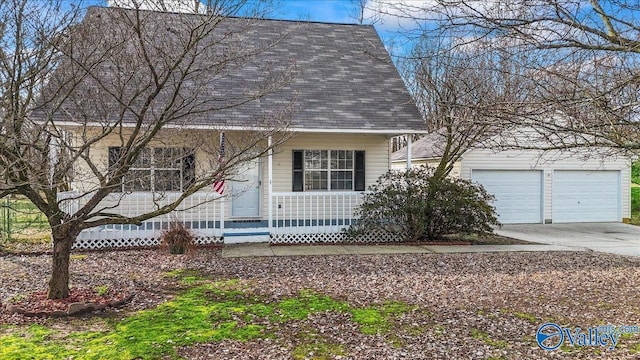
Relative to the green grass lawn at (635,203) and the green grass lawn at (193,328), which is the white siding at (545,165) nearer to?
the green grass lawn at (635,203)

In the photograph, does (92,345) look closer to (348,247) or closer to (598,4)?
(598,4)

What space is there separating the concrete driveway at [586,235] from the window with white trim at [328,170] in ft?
15.9

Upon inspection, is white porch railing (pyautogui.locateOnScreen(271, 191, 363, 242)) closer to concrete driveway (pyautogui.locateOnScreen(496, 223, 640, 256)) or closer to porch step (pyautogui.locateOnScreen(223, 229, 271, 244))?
porch step (pyautogui.locateOnScreen(223, 229, 271, 244))

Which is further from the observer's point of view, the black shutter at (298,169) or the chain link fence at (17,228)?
the black shutter at (298,169)

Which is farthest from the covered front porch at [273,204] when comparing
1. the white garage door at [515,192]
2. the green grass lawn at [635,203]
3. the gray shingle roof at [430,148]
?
the green grass lawn at [635,203]

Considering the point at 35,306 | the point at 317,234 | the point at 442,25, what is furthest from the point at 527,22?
the point at 317,234

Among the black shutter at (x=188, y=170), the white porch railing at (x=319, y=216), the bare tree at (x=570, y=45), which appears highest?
the bare tree at (x=570, y=45)

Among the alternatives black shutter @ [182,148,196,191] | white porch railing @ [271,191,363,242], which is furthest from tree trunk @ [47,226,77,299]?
white porch railing @ [271,191,363,242]

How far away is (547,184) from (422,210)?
746 cm

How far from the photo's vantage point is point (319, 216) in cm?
1260

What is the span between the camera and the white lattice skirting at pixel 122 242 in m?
10.4

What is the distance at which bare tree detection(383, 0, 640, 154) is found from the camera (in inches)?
155

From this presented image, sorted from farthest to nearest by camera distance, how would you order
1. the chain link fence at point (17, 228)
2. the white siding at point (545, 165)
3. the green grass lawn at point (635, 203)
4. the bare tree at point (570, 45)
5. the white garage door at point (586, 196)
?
the green grass lawn at point (635, 203) → the white garage door at point (586, 196) → the white siding at point (545, 165) → the chain link fence at point (17, 228) → the bare tree at point (570, 45)

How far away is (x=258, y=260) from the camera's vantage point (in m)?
9.23
